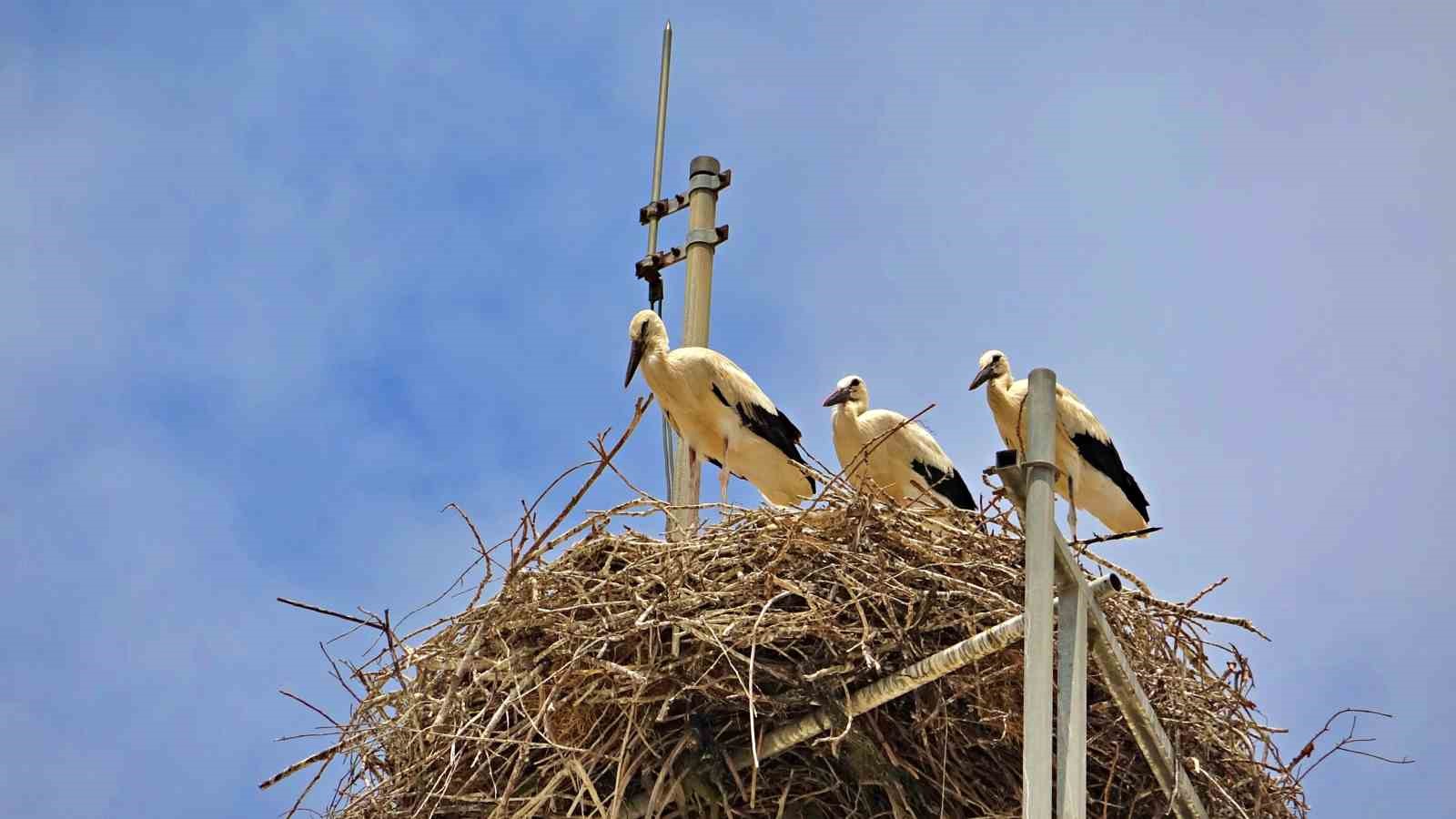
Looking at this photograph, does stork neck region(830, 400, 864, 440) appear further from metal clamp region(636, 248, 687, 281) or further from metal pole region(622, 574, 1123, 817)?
metal pole region(622, 574, 1123, 817)

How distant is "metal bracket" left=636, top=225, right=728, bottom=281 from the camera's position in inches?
386

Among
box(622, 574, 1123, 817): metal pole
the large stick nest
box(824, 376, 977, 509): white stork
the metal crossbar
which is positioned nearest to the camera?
the metal crossbar

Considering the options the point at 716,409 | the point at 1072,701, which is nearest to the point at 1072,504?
the point at 716,409

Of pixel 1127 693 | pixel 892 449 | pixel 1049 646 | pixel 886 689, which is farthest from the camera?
pixel 892 449

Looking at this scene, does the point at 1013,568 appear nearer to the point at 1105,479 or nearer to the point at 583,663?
the point at 583,663

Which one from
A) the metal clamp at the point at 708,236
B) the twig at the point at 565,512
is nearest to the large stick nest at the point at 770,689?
the twig at the point at 565,512

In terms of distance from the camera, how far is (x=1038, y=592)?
16.4 feet

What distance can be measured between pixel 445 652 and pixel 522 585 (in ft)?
1.34

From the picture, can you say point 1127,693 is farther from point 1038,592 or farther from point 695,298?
point 695,298

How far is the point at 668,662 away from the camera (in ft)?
19.7

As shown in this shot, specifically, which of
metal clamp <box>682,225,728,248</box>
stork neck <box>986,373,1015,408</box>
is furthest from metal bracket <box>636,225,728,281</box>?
stork neck <box>986,373,1015,408</box>

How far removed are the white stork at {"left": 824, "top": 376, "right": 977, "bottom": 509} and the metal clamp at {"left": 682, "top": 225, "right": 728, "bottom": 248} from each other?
0.97 meters

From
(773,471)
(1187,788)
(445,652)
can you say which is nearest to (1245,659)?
(1187,788)

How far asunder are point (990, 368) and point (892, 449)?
0.72 metres
